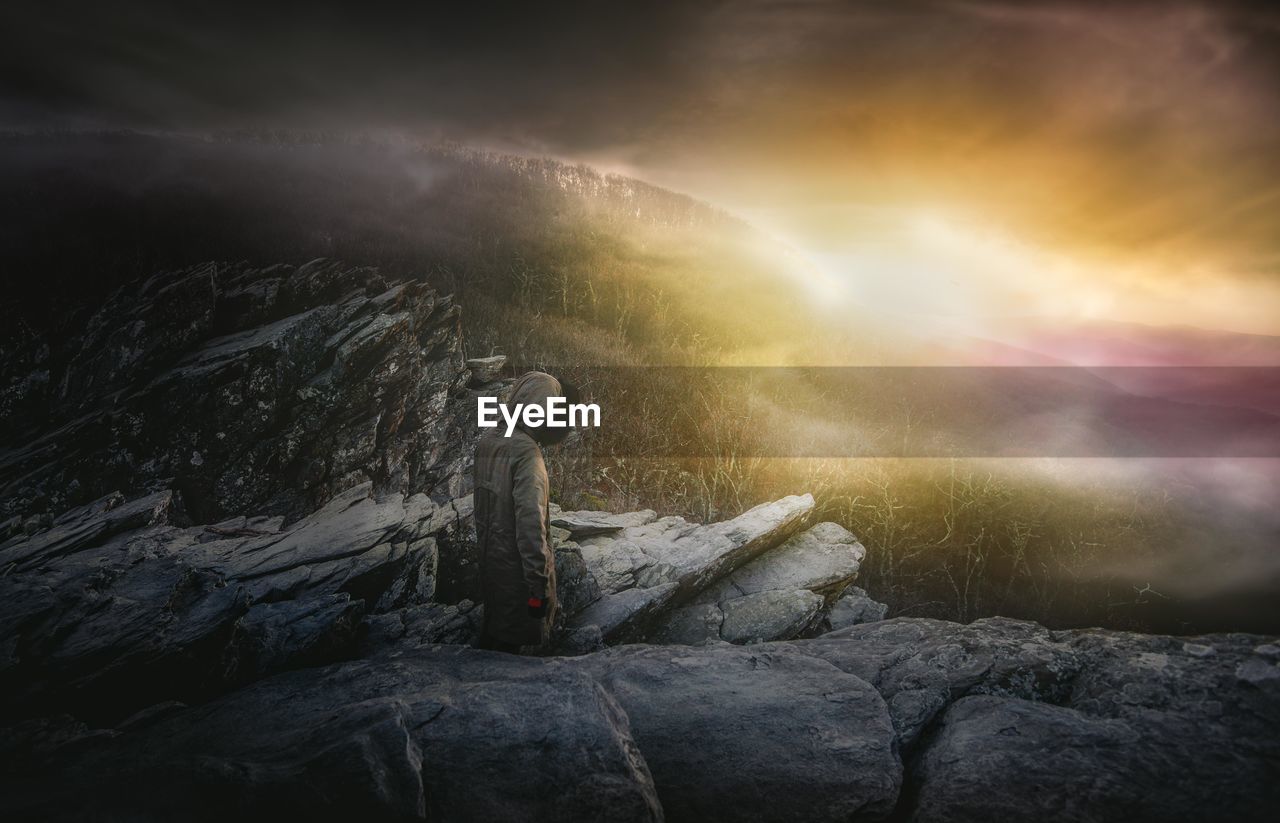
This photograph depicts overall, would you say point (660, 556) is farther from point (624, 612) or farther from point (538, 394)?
point (538, 394)

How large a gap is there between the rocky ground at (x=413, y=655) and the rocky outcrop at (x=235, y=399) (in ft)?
0.12

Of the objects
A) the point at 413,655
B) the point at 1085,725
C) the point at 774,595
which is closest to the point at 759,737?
the point at 1085,725

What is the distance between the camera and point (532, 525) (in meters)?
3.99

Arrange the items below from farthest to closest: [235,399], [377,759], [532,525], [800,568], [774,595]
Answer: [235,399], [800,568], [774,595], [532,525], [377,759]

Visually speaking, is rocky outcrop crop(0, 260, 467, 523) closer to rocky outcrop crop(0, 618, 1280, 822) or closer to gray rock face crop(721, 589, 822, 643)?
rocky outcrop crop(0, 618, 1280, 822)

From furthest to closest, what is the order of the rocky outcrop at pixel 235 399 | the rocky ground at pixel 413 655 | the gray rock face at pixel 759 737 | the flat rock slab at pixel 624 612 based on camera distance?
1. the rocky outcrop at pixel 235 399
2. the flat rock slab at pixel 624 612
3. the gray rock face at pixel 759 737
4. the rocky ground at pixel 413 655

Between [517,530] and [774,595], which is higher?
[517,530]

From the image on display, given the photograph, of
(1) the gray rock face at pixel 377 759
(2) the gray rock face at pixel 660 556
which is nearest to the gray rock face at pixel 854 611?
(2) the gray rock face at pixel 660 556

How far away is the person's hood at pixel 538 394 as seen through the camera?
416cm

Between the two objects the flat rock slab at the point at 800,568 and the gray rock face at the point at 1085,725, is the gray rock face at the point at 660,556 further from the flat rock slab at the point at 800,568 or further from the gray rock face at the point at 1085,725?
the gray rock face at the point at 1085,725

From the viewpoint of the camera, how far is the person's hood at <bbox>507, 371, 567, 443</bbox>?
4.16 meters

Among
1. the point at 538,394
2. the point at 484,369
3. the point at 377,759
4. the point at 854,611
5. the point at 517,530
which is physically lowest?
the point at 854,611

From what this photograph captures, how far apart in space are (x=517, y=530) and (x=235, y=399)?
483 cm

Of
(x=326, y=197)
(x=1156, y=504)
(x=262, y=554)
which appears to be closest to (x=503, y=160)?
(x=326, y=197)
